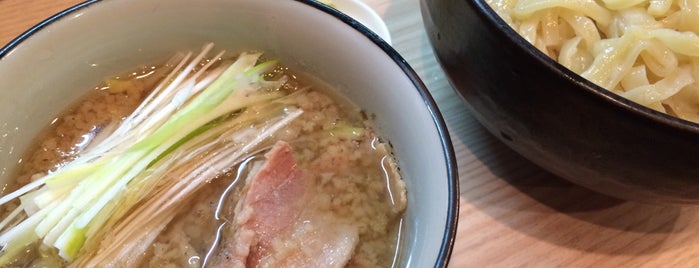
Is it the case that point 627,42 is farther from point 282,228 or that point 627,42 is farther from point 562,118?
point 282,228

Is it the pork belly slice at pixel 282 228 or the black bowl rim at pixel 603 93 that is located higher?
the black bowl rim at pixel 603 93

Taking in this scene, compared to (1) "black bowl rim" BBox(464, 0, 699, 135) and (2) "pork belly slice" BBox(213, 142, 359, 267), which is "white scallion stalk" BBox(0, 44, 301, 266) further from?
(1) "black bowl rim" BBox(464, 0, 699, 135)

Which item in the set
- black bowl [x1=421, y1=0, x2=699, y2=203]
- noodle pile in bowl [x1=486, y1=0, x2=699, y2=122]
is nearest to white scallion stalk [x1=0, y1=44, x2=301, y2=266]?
black bowl [x1=421, y1=0, x2=699, y2=203]

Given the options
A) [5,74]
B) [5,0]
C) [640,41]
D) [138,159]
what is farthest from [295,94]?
[5,0]

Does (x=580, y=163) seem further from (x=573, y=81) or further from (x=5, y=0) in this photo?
(x=5, y=0)

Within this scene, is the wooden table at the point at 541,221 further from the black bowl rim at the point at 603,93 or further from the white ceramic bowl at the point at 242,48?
the black bowl rim at the point at 603,93

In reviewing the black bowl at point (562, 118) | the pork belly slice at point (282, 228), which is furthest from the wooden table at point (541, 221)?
the pork belly slice at point (282, 228)
